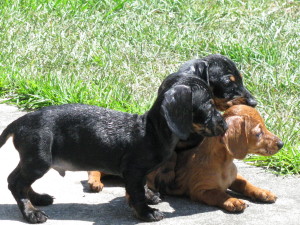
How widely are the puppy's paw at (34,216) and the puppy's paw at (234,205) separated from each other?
53.4 inches

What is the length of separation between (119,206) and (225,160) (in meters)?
0.90

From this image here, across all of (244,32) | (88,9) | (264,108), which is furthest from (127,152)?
(88,9)

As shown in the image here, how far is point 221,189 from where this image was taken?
5.73 metres

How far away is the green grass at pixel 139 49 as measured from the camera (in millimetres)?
8070

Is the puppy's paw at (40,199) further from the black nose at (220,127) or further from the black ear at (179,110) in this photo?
the black nose at (220,127)

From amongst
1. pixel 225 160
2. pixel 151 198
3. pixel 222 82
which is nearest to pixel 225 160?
pixel 225 160

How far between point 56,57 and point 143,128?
415 cm

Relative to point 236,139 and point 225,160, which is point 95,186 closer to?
point 225,160

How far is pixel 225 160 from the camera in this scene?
5734 millimetres

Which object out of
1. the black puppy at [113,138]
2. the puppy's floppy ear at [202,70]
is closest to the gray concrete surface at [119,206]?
the black puppy at [113,138]

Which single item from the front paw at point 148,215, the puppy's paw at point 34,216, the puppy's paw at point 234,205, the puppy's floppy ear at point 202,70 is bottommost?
the puppy's paw at point 34,216

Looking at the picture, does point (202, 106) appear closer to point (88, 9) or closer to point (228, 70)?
point (228, 70)

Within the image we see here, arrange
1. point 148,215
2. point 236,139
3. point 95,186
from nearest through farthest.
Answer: point 148,215
point 236,139
point 95,186

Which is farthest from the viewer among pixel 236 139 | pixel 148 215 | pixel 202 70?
pixel 202 70
